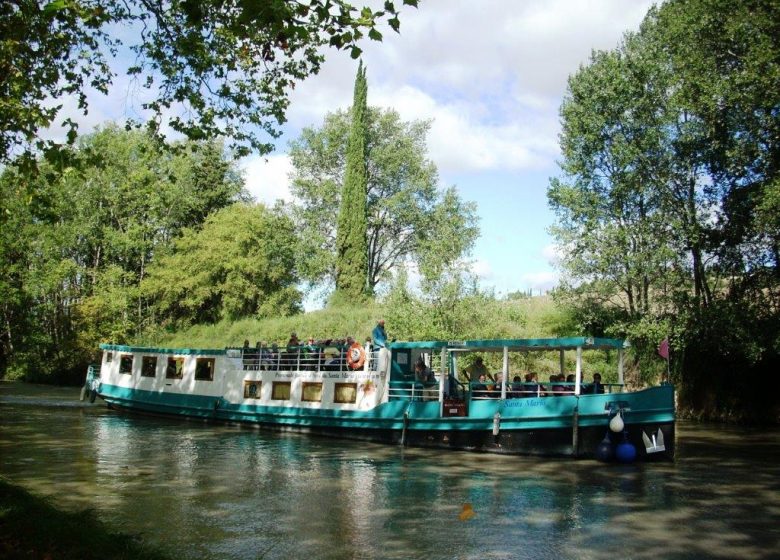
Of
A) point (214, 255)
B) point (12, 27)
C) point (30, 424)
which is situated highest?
point (214, 255)

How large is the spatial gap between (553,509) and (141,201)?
4590cm

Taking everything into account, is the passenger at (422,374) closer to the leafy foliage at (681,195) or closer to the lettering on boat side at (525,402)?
the lettering on boat side at (525,402)

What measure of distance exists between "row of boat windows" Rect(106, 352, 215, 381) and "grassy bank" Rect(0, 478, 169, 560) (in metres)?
18.8

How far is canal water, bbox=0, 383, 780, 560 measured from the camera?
10.4 meters

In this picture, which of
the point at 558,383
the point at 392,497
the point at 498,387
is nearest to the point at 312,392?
the point at 498,387

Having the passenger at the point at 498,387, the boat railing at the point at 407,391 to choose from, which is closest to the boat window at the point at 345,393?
the boat railing at the point at 407,391

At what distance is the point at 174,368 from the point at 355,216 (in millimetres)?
22945

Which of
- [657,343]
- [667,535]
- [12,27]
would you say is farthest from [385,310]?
[12,27]

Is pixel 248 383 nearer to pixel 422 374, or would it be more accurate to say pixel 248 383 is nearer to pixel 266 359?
pixel 266 359

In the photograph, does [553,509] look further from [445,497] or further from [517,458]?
[517,458]

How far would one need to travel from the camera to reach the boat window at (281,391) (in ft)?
82.3

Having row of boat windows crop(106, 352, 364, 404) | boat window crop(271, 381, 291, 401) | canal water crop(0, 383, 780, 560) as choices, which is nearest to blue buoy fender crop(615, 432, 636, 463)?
canal water crop(0, 383, 780, 560)

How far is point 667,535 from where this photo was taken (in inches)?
446

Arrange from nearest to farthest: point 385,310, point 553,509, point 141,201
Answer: point 553,509
point 385,310
point 141,201
